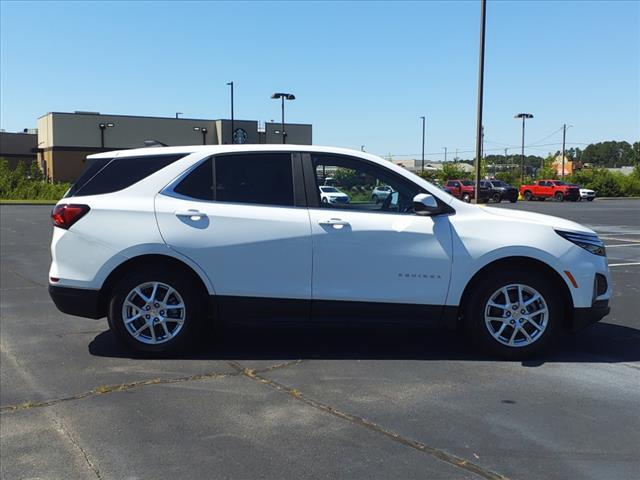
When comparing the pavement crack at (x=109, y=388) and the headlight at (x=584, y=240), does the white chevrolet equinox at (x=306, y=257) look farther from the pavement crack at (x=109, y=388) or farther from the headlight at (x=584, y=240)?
the pavement crack at (x=109, y=388)

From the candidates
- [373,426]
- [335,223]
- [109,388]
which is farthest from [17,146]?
[373,426]

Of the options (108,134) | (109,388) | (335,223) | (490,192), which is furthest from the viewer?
(108,134)

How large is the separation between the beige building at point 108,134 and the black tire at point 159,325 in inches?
2252

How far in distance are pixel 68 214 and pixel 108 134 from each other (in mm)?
62615

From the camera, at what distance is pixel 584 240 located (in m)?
5.48

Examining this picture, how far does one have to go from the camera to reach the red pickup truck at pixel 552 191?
5383cm

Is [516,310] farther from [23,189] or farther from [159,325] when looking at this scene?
[23,189]

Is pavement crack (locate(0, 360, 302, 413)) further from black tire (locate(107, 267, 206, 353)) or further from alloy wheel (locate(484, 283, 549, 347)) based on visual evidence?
alloy wheel (locate(484, 283, 549, 347))

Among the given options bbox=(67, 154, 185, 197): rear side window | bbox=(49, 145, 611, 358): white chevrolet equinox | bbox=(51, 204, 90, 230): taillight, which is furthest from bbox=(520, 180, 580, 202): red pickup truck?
bbox=(51, 204, 90, 230): taillight

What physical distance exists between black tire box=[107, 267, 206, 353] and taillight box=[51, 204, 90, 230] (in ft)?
2.15

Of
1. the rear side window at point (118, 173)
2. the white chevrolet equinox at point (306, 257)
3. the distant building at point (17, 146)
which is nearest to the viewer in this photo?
the white chevrolet equinox at point (306, 257)

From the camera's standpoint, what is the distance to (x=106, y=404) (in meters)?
4.51

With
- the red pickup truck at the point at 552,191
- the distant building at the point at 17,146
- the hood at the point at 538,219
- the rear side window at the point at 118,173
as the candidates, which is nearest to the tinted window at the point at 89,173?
the rear side window at the point at 118,173

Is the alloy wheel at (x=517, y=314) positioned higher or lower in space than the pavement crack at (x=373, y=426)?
higher
